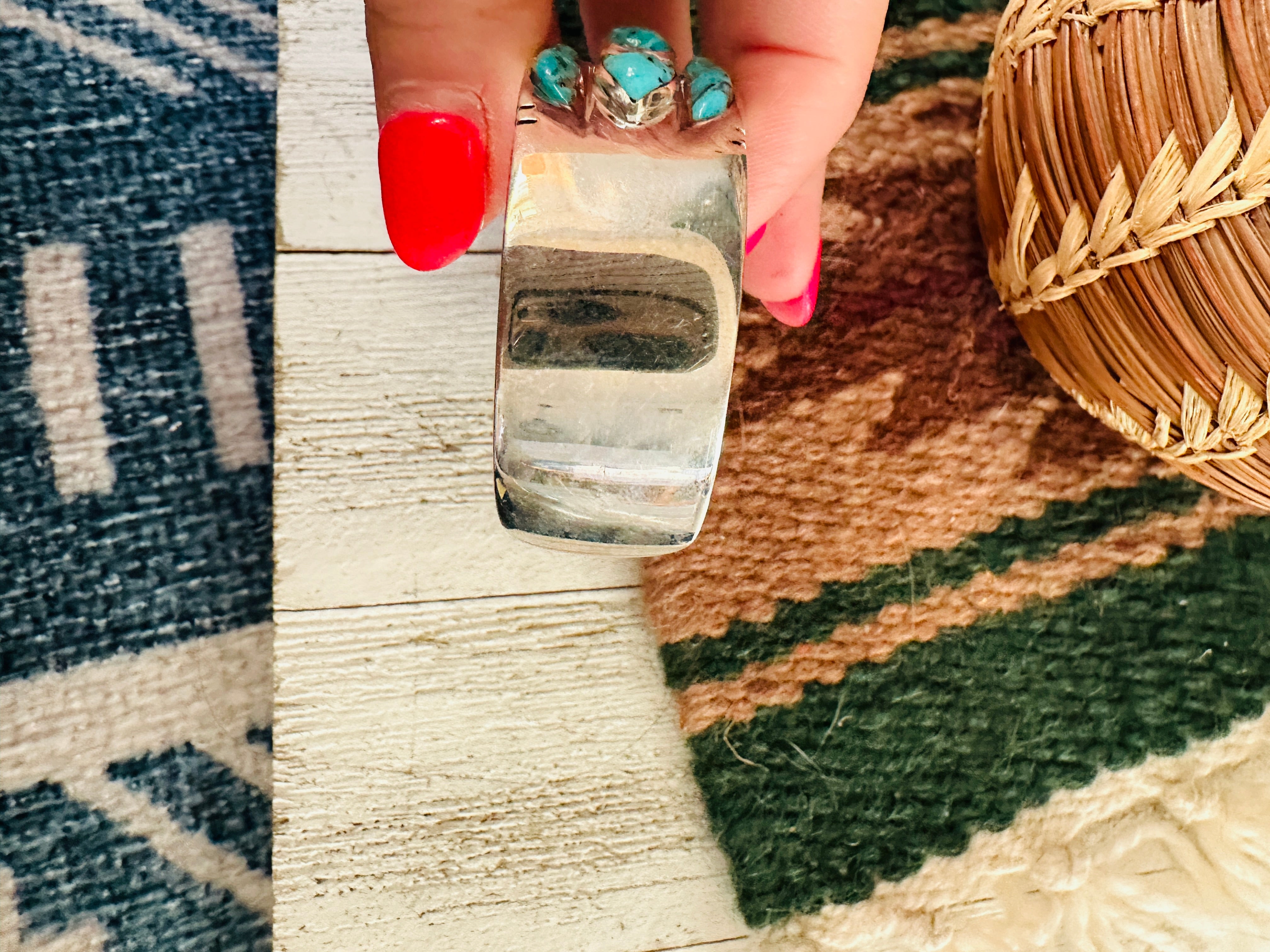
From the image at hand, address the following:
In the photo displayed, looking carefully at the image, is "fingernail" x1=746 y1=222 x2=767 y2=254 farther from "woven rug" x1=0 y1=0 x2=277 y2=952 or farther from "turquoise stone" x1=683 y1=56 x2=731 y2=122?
"woven rug" x1=0 y1=0 x2=277 y2=952

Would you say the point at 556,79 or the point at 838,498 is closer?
the point at 556,79

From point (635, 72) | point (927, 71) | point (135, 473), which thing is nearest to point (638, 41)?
point (635, 72)

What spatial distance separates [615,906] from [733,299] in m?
0.25

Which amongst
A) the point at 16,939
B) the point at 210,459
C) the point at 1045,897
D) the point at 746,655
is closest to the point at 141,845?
the point at 16,939

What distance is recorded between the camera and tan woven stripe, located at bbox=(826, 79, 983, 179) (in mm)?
413

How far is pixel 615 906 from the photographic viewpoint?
0.36 metres

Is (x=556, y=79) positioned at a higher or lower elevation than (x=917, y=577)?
higher

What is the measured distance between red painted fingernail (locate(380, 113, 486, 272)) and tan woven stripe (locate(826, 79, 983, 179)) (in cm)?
20

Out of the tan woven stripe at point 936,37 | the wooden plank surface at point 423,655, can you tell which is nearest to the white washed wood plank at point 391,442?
the wooden plank surface at point 423,655

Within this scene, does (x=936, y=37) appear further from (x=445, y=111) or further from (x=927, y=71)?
(x=445, y=111)

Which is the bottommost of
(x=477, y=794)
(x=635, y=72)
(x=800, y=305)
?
(x=477, y=794)

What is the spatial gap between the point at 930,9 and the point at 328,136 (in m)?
0.28

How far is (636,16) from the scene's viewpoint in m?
0.34

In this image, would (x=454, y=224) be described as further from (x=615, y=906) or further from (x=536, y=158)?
(x=615, y=906)
